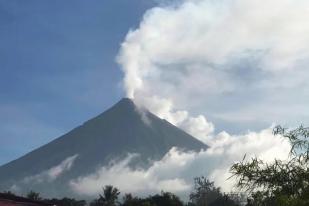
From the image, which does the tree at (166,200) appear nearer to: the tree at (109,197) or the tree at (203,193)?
the tree at (109,197)

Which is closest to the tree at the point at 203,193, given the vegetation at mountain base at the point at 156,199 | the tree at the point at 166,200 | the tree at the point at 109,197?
the vegetation at mountain base at the point at 156,199

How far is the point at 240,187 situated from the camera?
29.3 feet

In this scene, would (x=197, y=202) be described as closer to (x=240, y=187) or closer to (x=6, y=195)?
(x=6, y=195)

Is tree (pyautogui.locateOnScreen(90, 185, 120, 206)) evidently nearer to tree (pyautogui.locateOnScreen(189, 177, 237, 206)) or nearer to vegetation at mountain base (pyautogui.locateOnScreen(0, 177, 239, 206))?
vegetation at mountain base (pyautogui.locateOnScreen(0, 177, 239, 206))

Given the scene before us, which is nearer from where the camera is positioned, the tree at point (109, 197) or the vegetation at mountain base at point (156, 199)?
the vegetation at mountain base at point (156, 199)

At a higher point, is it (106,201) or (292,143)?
(106,201)

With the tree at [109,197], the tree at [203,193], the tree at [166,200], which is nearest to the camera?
the tree at [166,200]

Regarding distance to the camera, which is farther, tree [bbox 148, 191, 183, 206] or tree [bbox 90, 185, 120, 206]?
tree [bbox 90, 185, 120, 206]

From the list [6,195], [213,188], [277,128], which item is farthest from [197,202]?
[277,128]

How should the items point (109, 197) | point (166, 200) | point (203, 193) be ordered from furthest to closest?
1. point (203, 193)
2. point (109, 197)
3. point (166, 200)

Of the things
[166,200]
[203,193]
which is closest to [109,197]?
[166,200]

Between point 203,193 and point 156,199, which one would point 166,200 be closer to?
point 156,199

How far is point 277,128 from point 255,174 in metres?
0.93

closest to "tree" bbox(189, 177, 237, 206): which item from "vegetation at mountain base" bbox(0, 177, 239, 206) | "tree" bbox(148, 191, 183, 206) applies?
"vegetation at mountain base" bbox(0, 177, 239, 206)
